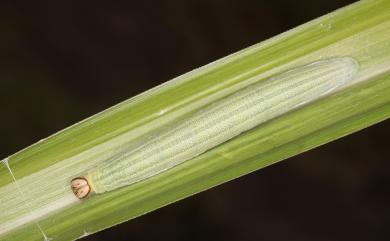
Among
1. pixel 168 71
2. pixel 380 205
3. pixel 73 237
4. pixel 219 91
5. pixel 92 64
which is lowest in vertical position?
pixel 380 205

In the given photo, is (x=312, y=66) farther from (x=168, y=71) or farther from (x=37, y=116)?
(x=37, y=116)

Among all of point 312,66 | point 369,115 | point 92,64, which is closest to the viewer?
point 369,115

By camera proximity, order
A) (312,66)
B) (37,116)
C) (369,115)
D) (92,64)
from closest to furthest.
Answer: (369,115) → (312,66) → (37,116) → (92,64)

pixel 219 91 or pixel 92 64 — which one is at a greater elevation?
pixel 92 64

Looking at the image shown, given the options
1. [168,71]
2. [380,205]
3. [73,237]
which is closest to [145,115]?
[73,237]
